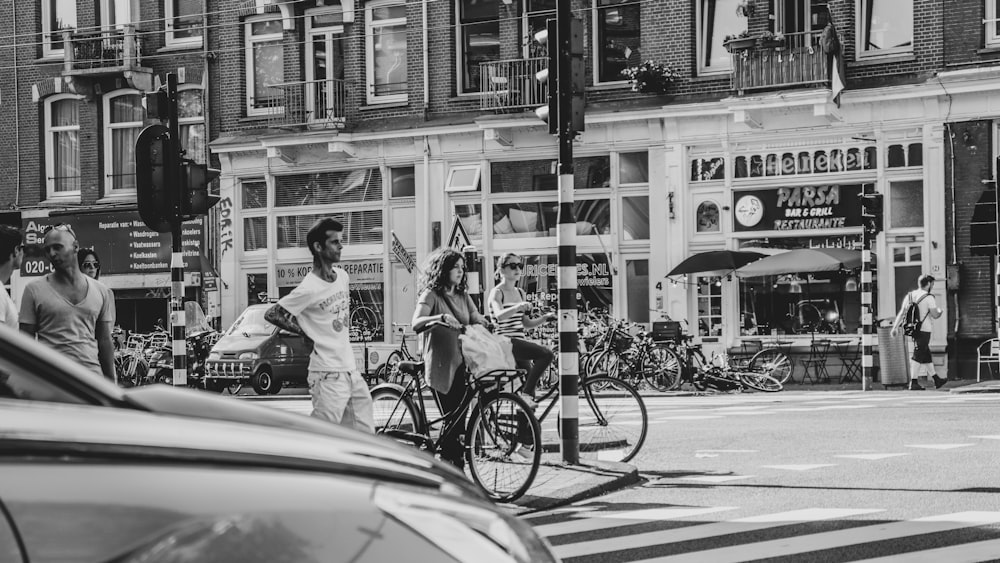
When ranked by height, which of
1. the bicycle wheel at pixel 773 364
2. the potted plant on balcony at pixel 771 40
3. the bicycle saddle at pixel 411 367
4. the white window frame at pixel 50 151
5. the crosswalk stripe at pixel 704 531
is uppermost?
the potted plant on balcony at pixel 771 40

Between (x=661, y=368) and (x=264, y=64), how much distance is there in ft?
41.8

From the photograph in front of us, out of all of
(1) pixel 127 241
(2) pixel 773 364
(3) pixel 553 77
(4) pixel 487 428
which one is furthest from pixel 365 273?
(4) pixel 487 428

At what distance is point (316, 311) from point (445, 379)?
4.43ft

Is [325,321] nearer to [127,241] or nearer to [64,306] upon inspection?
[64,306]

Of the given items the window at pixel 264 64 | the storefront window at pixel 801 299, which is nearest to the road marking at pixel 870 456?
the storefront window at pixel 801 299

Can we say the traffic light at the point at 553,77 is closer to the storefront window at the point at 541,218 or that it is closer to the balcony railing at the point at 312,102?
the storefront window at the point at 541,218

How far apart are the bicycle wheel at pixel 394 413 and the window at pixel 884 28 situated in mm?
18577

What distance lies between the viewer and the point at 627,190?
28.7 m

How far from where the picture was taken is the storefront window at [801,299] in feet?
87.5

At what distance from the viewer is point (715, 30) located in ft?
91.1

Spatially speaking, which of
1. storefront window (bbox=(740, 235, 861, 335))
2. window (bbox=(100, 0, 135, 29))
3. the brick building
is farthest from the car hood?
window (bbox=(100, 0, 135, 29))

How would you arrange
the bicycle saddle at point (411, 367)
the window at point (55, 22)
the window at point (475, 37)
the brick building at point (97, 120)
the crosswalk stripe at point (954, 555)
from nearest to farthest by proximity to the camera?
the crosswalk stripe at point (954, 555)
the bicycle saddle at point (411, 367)
the window at point (475, 37)
the brick building at point (97, 120)
the window at point (55, 22)

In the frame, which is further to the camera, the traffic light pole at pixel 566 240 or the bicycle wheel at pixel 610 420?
the bicycle wheel at pixel 610 420

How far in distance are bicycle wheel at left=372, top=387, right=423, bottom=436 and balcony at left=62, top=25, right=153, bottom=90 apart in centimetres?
2471
